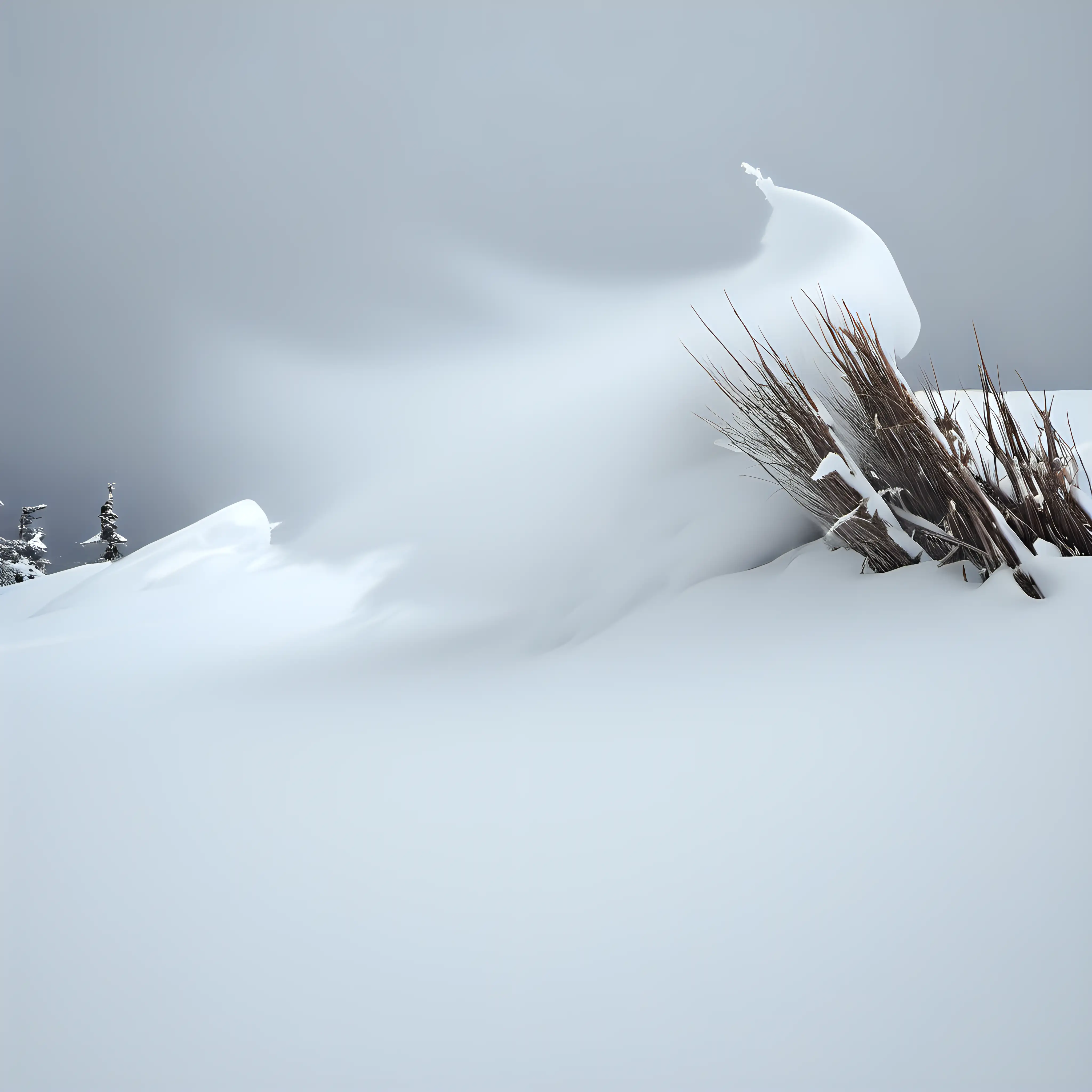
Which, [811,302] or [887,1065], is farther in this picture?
[811,302]

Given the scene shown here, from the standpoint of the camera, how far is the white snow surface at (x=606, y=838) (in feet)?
2.05

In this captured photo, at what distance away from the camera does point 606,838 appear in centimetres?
87

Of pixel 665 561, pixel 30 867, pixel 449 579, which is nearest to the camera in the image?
pixel 30 867

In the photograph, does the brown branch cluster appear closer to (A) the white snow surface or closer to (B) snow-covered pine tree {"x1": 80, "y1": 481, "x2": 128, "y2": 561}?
(A) the white snow surface

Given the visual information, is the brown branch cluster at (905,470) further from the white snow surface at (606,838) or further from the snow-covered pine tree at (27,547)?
the snow-covered pine tree at (27,547)

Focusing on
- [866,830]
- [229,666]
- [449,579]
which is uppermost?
[449,579]

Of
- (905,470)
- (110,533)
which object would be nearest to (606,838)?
(905,470)

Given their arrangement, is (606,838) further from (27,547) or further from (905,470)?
(27,547)

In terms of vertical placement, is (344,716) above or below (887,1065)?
above

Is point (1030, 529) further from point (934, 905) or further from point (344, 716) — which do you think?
point (344, 716)

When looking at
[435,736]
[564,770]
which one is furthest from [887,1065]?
[435,736]

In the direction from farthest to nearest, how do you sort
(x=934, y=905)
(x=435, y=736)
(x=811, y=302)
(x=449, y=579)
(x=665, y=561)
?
(x=449, y=579) → (x=665, y=561) → (x=811, y=302) → (x=435, y=736) → (x=934, y=905)

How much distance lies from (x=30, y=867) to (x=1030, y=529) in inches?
62.5

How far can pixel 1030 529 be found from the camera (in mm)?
1257
